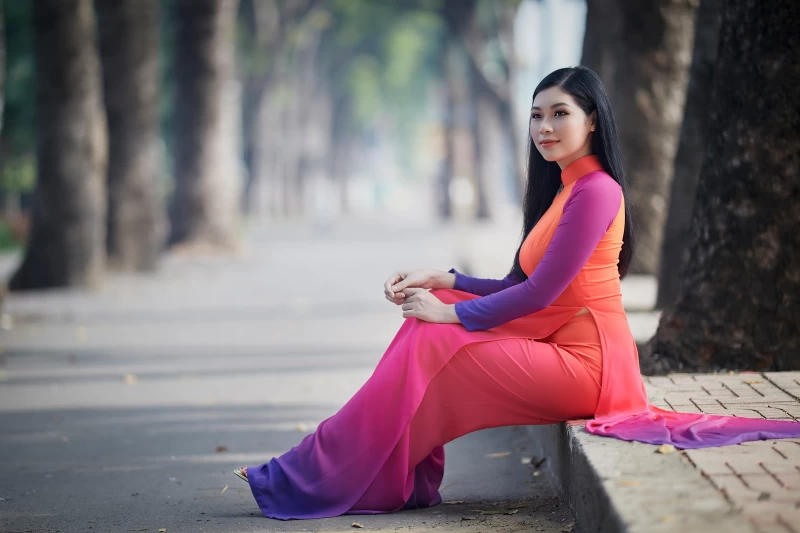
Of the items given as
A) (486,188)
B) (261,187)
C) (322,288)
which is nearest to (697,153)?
(322,288)

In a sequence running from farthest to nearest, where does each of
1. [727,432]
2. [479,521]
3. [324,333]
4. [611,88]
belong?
[611,88] → [324,333] → [479,521] → [727,432]

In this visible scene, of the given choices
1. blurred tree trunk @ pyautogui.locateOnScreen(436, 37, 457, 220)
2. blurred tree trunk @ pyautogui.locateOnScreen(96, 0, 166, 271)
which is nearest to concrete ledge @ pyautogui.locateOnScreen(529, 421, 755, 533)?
blurred tree trunk @ pyautogui.locateOnScreen(96, 0, 166, 271)

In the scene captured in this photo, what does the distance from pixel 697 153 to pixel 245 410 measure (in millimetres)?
4131

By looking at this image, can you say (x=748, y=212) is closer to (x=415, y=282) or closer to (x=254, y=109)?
(x=415, y=282)

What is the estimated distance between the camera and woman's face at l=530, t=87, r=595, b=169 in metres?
4.37

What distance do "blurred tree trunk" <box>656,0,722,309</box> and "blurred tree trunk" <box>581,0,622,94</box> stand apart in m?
3.42

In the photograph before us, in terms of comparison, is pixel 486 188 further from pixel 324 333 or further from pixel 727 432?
pixel 727 432

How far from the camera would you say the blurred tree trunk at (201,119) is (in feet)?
67.3

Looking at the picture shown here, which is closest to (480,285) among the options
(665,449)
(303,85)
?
(665,449)

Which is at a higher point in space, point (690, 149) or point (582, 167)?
point (690, 149)

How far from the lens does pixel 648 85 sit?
1186 cm

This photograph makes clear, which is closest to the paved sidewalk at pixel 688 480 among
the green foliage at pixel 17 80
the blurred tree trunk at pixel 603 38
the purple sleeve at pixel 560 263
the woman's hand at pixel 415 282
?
the purple sleeve at pixel 560 263

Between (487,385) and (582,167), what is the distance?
0.98 meters

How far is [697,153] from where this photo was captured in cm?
861
